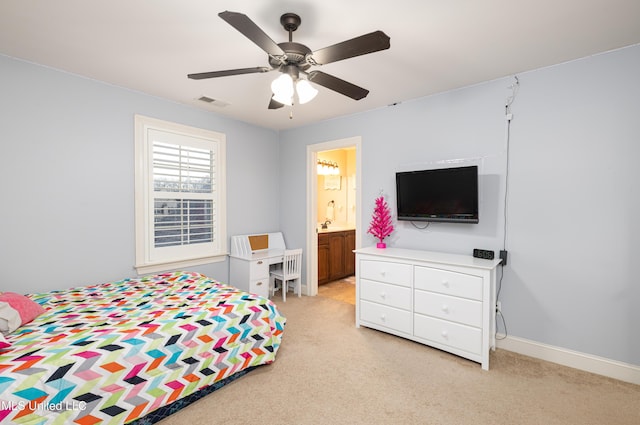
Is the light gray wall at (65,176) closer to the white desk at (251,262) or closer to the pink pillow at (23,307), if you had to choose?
the pink pillow at (23,307)

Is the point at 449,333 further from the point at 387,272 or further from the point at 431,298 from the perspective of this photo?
the point at 387,272

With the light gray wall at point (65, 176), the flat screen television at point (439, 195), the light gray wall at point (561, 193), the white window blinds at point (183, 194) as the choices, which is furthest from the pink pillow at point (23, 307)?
the light gray wall at point (561, 193)

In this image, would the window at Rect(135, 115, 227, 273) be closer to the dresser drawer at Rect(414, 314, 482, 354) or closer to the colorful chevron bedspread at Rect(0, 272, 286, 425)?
the colorful chevron bedspread at Rect(0, 272, 286, 425)

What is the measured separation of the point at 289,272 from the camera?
425cm

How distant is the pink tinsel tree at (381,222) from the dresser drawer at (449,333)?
3.21ft

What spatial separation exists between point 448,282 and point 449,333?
45 centimetres

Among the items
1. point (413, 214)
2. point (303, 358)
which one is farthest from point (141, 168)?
point (413, 214)

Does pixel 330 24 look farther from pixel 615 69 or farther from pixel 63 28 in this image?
pixel 615 69

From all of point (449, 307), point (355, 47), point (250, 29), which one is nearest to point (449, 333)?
point (449, 307)

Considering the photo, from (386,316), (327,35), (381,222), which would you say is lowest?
(386,316)

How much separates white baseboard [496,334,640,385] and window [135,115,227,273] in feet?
11.2

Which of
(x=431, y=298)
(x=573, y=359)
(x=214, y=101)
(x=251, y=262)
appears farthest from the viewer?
(x=251, y=262)

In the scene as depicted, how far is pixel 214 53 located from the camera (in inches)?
Result: 92.1

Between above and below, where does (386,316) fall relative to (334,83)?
below
